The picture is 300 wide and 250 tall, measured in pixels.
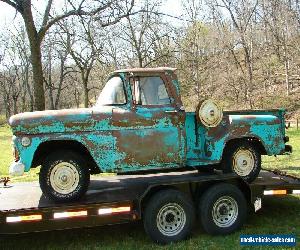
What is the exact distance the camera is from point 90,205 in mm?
6035

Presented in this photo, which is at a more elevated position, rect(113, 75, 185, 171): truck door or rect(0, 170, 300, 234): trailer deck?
rect(113, 75, 185, 171): truck door

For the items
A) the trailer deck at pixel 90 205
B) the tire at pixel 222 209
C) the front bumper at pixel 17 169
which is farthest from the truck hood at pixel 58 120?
the tire at pixel 222 209

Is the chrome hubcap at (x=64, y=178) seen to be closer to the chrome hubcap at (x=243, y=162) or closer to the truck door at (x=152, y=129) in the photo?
the truck door at (x=152, y=129)

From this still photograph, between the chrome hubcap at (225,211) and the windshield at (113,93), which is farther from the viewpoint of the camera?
the windshield at (113,93)

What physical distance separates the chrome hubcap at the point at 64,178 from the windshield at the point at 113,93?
1.25 m

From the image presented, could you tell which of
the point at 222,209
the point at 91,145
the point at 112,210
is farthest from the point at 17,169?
the point at 222,209

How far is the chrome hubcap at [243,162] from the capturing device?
7441 mm

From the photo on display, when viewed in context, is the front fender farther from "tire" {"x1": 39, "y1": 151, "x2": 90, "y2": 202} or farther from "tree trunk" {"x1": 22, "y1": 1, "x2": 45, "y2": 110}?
"tree trunk" {"x1": 22, "y1": 1, "x2": 45, "y2": 110}

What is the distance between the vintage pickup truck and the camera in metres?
6.33

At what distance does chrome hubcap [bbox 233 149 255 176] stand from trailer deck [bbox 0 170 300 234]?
265 millimetres

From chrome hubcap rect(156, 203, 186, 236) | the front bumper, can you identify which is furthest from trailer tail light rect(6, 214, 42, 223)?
chrome hubcap rect(156, 203, 186, 236)

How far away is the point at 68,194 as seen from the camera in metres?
6.36

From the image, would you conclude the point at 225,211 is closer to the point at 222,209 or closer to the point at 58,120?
the point at 222,209

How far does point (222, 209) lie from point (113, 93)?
2483 millimetres
